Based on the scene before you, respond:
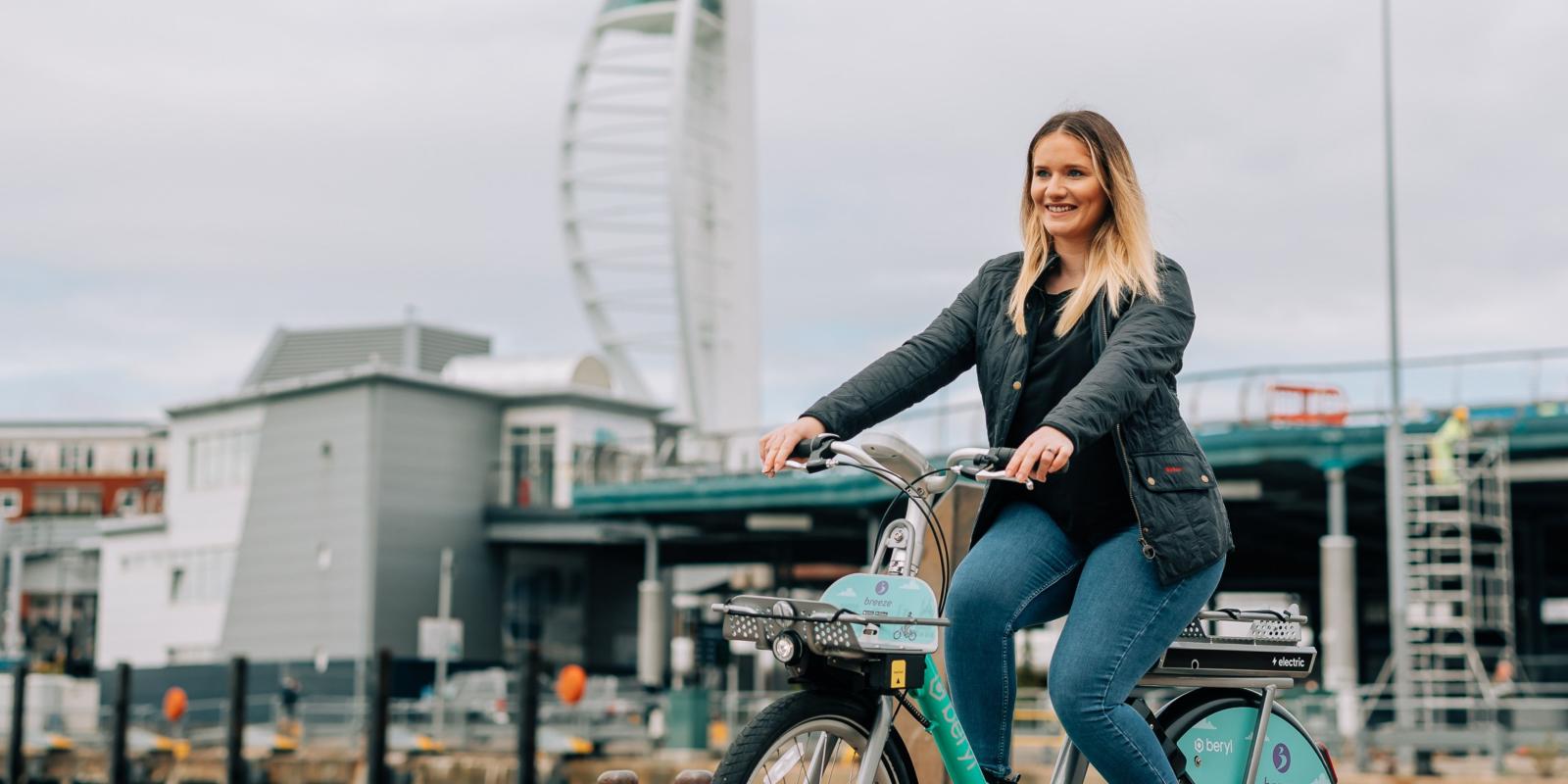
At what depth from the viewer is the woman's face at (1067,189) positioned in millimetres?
4094

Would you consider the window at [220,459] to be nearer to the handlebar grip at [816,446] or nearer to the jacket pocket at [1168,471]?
the handlebar grip at [816,446]

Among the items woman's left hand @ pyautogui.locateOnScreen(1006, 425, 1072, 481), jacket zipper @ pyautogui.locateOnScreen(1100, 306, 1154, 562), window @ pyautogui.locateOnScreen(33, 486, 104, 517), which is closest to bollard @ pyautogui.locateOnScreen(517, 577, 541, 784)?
jacket zipper @ pyautogui.locateOnScreen(1100, 306, 1154, 562)

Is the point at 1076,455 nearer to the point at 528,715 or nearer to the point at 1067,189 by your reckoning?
the point at 1067,189

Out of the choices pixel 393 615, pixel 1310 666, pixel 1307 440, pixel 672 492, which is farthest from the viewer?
pixel 393 615

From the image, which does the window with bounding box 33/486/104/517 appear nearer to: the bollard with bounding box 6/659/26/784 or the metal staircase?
the bollard with bounding box 6/659/26/784

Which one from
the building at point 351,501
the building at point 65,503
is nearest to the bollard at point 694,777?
the building at point 351,501

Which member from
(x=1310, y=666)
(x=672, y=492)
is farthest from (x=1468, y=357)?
(x=1310, y=666)

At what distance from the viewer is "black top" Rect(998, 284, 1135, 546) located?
4.04 meters

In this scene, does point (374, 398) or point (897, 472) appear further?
point (374, 398)

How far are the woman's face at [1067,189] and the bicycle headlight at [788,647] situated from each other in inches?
45.8

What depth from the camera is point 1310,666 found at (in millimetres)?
4594

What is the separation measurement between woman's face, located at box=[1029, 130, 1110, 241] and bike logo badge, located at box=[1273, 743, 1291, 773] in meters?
1.45

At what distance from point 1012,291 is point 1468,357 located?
2515 centimetres

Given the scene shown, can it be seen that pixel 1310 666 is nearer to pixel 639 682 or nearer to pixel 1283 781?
pixel 1283 781
